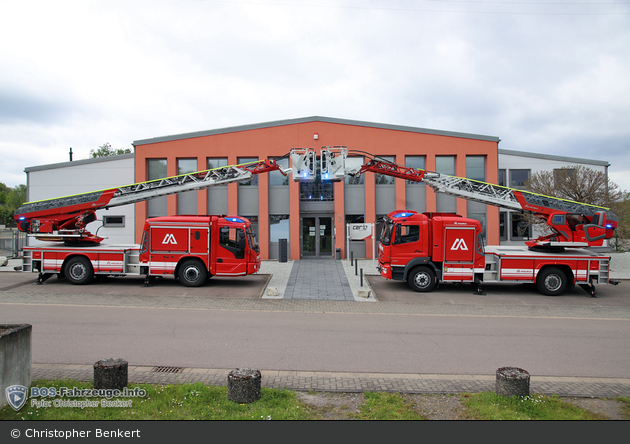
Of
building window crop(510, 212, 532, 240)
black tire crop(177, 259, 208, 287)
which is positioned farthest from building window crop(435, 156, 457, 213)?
black tire crop(177, 259, 208, 287)

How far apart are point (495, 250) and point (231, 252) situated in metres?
9.57

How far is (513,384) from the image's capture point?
15.5ft

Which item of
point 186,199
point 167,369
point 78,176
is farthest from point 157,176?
point 167,369

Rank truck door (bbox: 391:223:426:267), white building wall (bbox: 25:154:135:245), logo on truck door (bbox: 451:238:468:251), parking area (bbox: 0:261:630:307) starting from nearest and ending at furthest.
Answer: parking area (bbox: 0:261:630:307) → logo on truck door (bbox: 451:238:468:251) → truck door (bbox: 391:223:426:267) → white building wall (bbox: 25:154:135:245)

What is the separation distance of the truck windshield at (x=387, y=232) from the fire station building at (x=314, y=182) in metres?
7.45

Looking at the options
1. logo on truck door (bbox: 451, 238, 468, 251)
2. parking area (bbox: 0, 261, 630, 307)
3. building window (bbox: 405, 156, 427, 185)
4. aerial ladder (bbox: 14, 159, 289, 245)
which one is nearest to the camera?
parking area (bbox: 0, 261, 630, 307)

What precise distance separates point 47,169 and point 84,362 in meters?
23.0

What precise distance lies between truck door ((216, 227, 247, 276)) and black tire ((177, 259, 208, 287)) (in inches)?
21.4

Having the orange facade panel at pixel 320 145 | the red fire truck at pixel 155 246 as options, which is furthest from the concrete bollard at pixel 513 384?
the orange facade panel at pixel 320 145

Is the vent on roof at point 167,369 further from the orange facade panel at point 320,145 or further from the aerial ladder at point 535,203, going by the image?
the orange facade panel at point 320,145

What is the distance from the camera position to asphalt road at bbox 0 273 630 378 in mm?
6621

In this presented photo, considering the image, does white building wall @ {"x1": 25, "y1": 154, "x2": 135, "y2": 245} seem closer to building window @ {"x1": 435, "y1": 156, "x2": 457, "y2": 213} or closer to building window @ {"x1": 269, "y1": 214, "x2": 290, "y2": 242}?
building window @ {"x1": 269, "y1": 214, "x2": 290, "y2": 242}

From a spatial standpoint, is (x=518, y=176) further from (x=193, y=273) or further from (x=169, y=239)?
(x=169, y=239)

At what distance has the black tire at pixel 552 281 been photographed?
1335 cm
